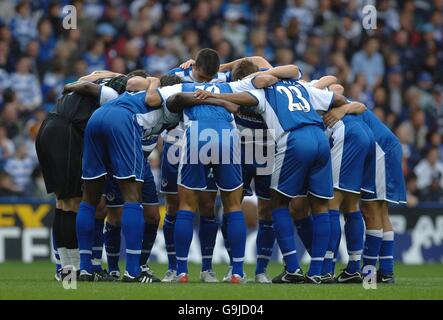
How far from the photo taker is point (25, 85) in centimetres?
1925

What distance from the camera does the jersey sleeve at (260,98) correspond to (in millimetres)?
10656

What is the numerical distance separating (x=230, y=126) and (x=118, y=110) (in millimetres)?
1112

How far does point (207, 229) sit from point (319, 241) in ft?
4.43

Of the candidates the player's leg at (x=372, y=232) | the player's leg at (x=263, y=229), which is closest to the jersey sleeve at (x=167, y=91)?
the player's leg at (x=263, y=229)

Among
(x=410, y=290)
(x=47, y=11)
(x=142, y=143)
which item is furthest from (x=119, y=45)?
(x=410, y=290)

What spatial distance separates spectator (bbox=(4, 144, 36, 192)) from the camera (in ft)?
58.9

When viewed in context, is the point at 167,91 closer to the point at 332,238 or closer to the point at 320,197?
the point at 320,197

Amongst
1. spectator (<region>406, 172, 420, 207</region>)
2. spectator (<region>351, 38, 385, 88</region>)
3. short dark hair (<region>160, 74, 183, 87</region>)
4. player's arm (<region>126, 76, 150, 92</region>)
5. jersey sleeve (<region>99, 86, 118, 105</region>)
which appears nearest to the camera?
player's arm (<region>126, 76, 150, 92</region>)

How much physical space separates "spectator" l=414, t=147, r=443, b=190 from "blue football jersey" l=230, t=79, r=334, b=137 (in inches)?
334

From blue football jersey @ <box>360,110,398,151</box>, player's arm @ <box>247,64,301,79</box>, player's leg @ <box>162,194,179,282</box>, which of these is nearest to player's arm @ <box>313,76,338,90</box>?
blue football jersey @ <box>360,110,398,151</box>

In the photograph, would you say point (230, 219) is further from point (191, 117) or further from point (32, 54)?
point (32, 54)
